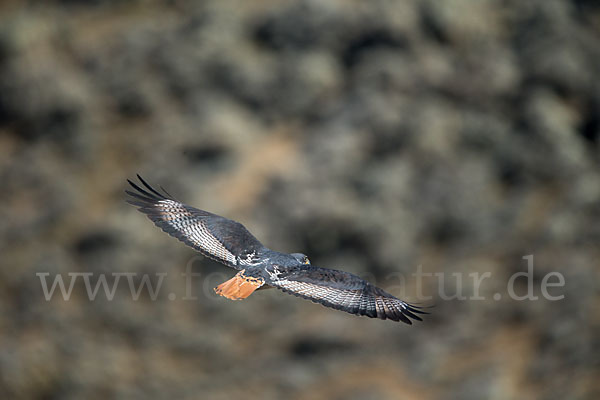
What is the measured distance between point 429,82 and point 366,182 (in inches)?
67.2

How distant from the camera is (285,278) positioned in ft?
12.6

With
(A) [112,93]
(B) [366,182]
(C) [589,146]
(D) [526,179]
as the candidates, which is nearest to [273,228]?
(B) [366,182]

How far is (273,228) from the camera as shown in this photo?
837cm

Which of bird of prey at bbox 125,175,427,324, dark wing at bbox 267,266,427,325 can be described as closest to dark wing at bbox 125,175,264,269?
bird of prey at bbox 125,175,427,324

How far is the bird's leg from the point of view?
3714 mm

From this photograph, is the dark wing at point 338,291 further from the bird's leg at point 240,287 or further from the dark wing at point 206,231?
the dark wing at point 206,231

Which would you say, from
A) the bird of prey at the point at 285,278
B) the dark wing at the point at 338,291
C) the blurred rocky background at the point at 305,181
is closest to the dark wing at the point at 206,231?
the bird of prey at the point at 285,278

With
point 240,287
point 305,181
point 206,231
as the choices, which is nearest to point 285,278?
point 240,287

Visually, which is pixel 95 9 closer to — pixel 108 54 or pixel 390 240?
pixel 108 54

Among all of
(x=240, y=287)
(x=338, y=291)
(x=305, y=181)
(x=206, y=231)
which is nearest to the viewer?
(x=240, y=287)

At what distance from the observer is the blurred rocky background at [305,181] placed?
8.42m

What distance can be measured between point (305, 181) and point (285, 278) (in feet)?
15.3

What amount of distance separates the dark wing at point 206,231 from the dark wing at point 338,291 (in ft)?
0.91

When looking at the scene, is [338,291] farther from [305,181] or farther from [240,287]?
[305,181]
